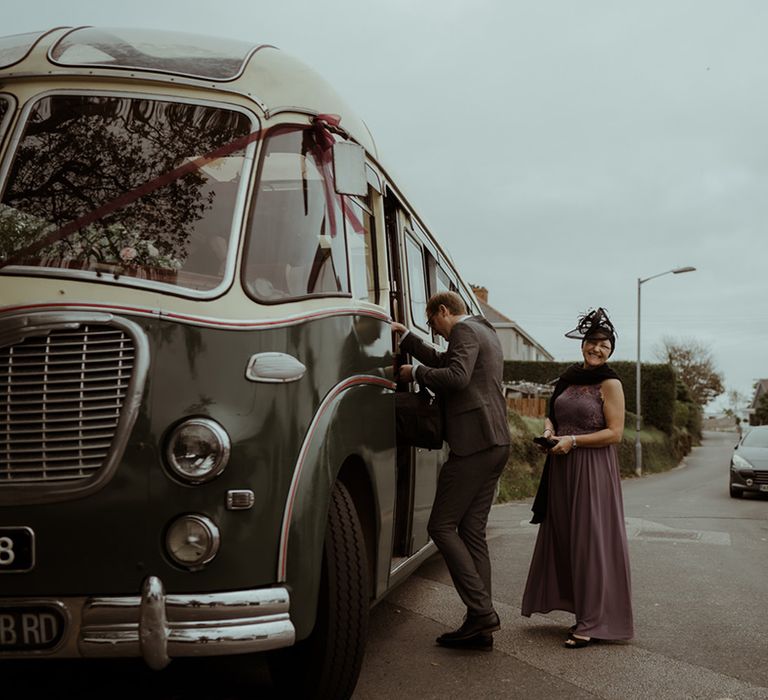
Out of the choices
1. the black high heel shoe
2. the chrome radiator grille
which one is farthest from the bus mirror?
the black high heel shoe

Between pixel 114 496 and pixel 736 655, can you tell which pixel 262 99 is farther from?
pixel 736 655

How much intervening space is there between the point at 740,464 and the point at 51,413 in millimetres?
18592

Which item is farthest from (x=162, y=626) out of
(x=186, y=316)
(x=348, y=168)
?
(x=348, y=168)

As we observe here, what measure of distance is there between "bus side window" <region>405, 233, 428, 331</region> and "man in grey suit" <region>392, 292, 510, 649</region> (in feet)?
2.97

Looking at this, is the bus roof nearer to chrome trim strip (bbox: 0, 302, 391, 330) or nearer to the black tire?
chrome trim strip (bbox: 0, 302, 391, 330)

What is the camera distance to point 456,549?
A: 18.4 feet

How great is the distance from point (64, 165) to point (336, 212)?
1.26 m

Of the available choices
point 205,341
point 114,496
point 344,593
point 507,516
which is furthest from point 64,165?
point 507,516

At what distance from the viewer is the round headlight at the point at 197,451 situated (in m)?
3.66

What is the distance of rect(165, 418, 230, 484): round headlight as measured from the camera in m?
3.66

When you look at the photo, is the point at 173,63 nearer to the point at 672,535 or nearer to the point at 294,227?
the point at 294,227

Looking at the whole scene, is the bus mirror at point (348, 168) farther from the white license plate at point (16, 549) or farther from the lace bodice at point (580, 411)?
the lace bodice at point (580, 411)

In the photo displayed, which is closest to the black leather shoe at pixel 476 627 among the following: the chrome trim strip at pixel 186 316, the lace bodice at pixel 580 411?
the lace bodice at pixel 580 411

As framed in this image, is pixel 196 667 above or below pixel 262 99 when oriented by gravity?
below
